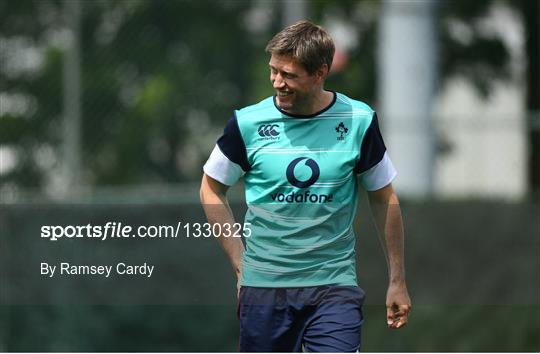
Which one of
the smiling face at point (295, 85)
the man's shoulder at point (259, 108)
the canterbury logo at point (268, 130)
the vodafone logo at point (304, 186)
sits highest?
the smiling face at point (295, 85)

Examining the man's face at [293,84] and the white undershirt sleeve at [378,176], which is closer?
the man's face at [293,84]

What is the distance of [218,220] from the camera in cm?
563

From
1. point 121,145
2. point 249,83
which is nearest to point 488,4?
point 249,83

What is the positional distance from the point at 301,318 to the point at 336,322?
0.51 feet

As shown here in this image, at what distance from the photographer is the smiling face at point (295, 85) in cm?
546

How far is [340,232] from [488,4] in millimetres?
9382

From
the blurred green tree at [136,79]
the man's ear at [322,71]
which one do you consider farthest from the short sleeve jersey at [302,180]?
the blurred green tree at [136,79]

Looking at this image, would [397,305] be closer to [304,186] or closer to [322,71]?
[304,186]

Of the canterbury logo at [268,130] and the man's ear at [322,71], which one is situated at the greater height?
the man's ear at [322,71]

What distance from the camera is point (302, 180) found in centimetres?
548

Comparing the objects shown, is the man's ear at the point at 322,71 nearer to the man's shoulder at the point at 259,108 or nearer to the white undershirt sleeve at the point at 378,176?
the man's shoulder at the point at 259,108

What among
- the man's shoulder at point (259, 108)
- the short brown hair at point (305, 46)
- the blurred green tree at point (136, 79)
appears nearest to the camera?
the short brown hair at point (305, 46)

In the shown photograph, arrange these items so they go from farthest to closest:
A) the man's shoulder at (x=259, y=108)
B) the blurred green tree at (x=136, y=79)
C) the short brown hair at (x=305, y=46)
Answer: the blurred green tree at (x=136, y=79), the man's shoulder at (x=259, y=108), the short brown hair at (x=305, y=46)

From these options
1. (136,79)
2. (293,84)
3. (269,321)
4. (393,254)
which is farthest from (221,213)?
(136,79)
